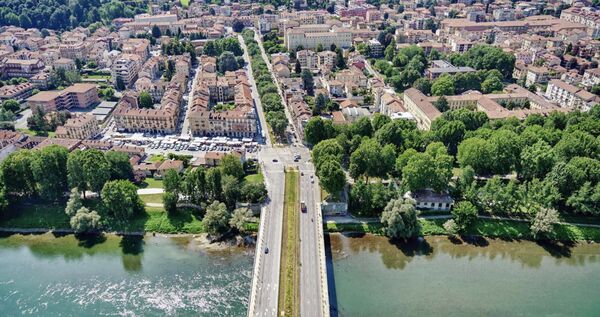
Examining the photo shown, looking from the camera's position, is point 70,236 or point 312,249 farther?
point 70,236

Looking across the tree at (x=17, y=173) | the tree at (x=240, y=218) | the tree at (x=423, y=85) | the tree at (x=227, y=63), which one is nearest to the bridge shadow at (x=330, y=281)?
the tree at (x=240, y=218)

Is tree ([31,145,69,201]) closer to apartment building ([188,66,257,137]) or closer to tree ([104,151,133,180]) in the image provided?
tree ([104,151,133,180])

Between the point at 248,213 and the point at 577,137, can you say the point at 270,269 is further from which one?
the point at 577,137

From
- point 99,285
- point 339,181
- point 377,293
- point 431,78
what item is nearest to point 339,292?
point 377,293

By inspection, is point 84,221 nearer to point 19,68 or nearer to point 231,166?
point 231,166

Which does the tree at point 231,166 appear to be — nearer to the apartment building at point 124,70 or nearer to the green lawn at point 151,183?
the green lawn at point 151,183

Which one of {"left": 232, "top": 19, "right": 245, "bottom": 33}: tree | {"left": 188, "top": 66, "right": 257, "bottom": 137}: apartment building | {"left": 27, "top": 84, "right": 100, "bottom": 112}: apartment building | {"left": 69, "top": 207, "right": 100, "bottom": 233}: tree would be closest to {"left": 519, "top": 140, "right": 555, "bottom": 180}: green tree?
{"left": 188, "top": 66, "right": 257, "bottom": 137}: apartment building

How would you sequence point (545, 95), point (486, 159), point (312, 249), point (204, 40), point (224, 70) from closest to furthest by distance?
point (312, 249) < point (486, 159) < point (545, 95) < point (224, 70) < point (204, 40)
